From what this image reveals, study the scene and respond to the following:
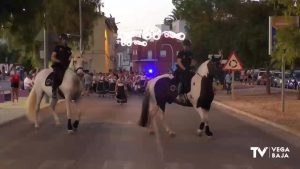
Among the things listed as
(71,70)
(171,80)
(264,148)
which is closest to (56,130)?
(71,70)

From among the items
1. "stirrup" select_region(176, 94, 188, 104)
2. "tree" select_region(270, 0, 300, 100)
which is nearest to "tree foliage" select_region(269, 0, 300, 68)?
"tree" select_region(270, 0, 300, 100)

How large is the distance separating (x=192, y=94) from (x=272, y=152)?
369 centimetres

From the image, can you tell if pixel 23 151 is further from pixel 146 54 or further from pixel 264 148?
pixel 146 54

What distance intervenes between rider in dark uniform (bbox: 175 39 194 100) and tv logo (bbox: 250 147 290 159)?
3.30 meters

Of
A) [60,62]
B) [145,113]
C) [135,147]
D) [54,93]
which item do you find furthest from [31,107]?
[135,147]

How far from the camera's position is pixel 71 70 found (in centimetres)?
1927

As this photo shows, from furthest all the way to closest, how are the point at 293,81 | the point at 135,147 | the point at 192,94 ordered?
1. the point at 293,81
2. the point at 192,94
3. the point at 135,147

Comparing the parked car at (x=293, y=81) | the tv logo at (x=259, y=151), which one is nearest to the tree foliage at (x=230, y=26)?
the parked car at (x=293, y=81)

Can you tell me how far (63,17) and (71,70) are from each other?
2908 cm

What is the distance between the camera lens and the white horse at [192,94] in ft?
56.2

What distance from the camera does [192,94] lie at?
17.3 metres

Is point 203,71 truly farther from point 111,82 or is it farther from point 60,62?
point 111,82

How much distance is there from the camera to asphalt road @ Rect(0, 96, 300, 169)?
12.4 meters

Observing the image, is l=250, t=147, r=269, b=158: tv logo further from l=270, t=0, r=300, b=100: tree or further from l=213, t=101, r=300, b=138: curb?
l=270, t=0, r=300, b=100: tree
